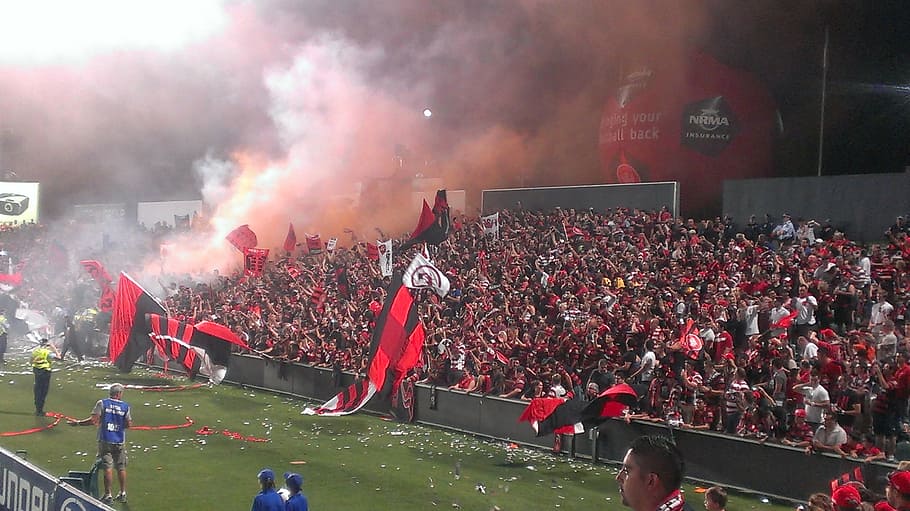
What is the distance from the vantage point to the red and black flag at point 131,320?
76.3 ft

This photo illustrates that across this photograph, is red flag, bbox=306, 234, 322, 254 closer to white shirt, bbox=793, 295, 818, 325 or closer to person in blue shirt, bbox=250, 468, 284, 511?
white shirt, bbox=793, 295, 818, 325

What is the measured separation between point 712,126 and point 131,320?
16.5m

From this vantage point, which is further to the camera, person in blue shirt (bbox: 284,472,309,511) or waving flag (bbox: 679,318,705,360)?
waving flag (bbox: 679,318,705,360)

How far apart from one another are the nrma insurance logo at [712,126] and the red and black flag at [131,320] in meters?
15.5

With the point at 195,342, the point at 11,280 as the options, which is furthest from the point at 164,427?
the point at 11,280

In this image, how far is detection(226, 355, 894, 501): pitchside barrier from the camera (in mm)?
12906

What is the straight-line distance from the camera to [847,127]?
2805cm

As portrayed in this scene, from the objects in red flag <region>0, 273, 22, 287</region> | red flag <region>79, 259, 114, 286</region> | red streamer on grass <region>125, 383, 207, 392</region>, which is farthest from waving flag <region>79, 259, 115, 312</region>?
red flag <region>0, 273, 22, 287</region>

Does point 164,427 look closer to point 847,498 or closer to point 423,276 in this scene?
point 423,276

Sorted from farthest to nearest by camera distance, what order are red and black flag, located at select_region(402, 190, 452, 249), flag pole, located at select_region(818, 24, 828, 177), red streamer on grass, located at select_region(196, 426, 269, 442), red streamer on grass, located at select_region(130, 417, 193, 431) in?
flag pole, located at select_region(818, 24, 828, 177)
red and black flag, located at select_region(402, 190, 452, 249)
red streamer on grass, located at select_region(130, 417, 193, 431)
red streamer on grass, located at select_region(196, 426, 269, 442)

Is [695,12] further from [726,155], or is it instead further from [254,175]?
[254,175]

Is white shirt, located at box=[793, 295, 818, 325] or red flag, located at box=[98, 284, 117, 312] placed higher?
white shirt, located at box=[793, 295, 818, 325]

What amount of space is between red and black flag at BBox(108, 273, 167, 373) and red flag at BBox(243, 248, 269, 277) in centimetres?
741

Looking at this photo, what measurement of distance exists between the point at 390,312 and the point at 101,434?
7.11m
